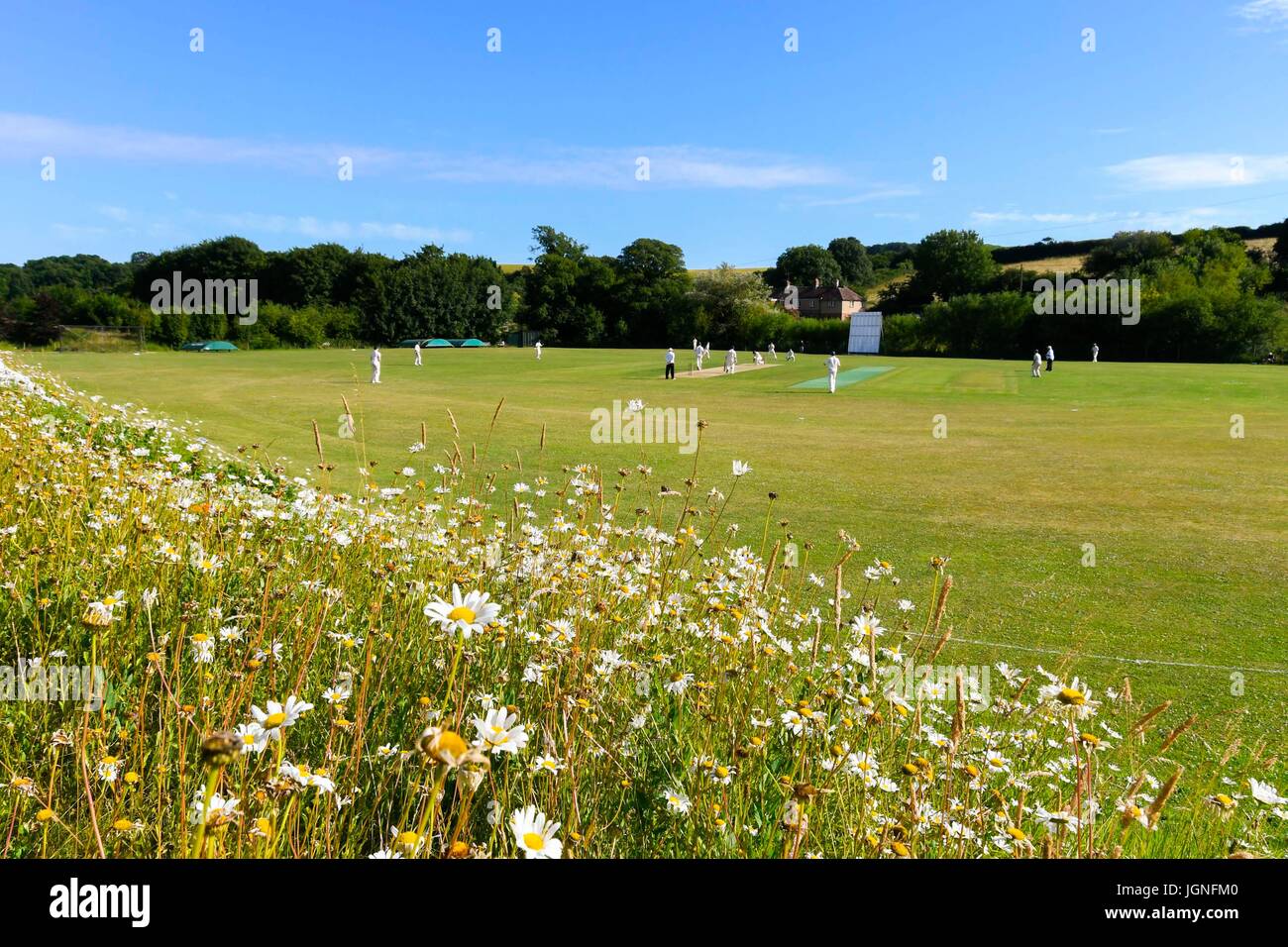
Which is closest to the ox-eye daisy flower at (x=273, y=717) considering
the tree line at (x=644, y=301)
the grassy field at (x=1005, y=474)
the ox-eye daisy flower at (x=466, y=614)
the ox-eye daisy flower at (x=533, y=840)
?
the ox-eye daisy flower at (x=466, y=614)

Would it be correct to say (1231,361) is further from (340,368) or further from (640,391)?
(340,368)

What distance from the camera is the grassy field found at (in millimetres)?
6090

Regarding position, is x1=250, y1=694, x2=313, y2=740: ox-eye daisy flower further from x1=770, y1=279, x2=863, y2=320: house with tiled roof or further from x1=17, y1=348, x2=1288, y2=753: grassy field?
x1=770, y1=279, x2=863, y2=320: house with tiled roof

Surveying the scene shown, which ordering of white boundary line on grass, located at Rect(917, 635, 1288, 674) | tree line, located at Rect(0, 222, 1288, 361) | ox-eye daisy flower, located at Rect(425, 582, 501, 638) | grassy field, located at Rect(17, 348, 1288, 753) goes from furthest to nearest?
1. tree line, located at Rect(0, 222, 1288, 361)
2. grassy field, located at Rect(17, 348, 1288, 753)
3. white boundary line on grass, located at Rect(917, 635, 1288, 674)
4. ox-eye daisy flower, located at Rect(425, 582, 501, 638)

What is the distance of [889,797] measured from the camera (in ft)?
9.27

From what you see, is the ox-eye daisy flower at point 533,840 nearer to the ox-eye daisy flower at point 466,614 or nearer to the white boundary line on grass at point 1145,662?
the ox-eye daisy flower at point 466,614

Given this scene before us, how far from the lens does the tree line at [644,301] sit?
65188 mm

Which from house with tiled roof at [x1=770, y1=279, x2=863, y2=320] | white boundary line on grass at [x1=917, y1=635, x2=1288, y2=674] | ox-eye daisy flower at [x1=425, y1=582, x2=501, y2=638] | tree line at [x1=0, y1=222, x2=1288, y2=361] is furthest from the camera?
house with tiled roof at [x1=770, y1=279, x2=863, y2=320]

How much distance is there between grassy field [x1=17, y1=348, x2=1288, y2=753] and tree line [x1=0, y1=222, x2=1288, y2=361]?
35.0 meters

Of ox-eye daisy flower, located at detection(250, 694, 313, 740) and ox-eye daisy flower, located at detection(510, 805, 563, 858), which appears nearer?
ox-eye daisy flower, located at detection(510, 805, 563, 858)

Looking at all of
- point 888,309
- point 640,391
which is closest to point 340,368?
point 640,391

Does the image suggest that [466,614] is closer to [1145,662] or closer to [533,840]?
[533,840]

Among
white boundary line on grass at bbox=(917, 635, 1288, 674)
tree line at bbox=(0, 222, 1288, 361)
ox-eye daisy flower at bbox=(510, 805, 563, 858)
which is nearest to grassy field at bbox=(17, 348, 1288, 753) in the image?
white boundary line on grass at bbox=(917, 635, 1288, 674)

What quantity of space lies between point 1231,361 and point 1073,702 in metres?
73.5
